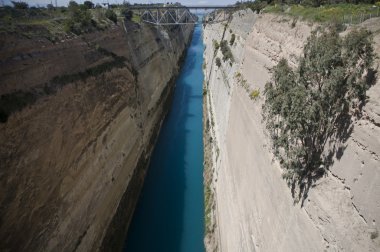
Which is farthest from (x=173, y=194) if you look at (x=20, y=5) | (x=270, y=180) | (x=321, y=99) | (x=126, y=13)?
(x=126, y=13)

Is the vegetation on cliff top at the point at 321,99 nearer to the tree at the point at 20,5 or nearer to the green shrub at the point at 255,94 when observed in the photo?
the green shrub at the point at 255,94

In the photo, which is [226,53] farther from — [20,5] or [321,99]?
[321,99]

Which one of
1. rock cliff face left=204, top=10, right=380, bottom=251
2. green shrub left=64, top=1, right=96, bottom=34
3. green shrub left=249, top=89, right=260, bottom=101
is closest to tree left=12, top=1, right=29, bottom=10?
green shrub left=64, top=1, right=96, bottom=34

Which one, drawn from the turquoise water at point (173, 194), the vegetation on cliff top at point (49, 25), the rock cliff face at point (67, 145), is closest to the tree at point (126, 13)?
the vegetation on cliff top at point (49, 25)

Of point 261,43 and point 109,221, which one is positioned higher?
A: point 261,43

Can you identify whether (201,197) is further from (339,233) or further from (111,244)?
(339,233)

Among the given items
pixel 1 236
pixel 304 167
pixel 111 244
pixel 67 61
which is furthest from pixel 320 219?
pixel 67 61
